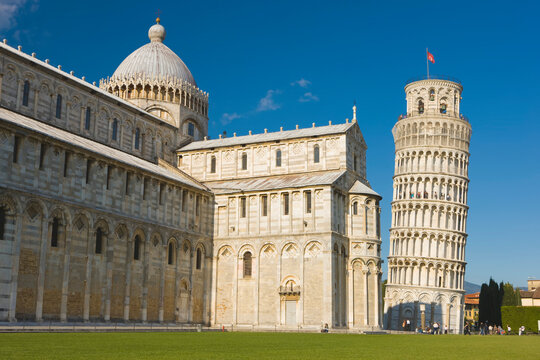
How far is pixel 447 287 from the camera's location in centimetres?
8669

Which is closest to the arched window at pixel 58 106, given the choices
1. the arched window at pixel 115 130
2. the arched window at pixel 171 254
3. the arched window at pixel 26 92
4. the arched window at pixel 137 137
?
the arched window at pixel 26 92

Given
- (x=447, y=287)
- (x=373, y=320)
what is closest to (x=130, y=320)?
(x=373, y=320)

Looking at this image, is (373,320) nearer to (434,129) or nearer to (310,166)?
(310,166)

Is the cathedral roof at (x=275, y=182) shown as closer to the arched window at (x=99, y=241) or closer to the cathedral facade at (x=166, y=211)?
the cathedral facade at (x=166, y=211)

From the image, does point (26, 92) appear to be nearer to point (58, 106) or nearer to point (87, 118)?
point (58, 106)

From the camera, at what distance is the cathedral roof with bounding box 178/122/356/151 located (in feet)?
192

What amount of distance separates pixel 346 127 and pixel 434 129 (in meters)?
35.7

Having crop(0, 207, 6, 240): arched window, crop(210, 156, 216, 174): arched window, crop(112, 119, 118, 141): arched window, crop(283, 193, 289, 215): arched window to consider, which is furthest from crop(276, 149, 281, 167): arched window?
crop(0, 207, 6, 240): arched window

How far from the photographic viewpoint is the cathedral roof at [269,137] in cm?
5857

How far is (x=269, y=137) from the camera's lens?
6109 cm

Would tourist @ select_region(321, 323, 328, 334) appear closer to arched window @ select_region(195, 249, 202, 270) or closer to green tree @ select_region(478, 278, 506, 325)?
arched window @ select_region(195, 249, 202, 270)

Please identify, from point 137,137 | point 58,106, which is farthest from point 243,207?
point 58,106

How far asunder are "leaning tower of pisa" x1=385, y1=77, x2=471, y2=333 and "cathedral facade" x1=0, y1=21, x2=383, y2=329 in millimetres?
29875

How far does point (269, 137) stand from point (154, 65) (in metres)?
14.6
